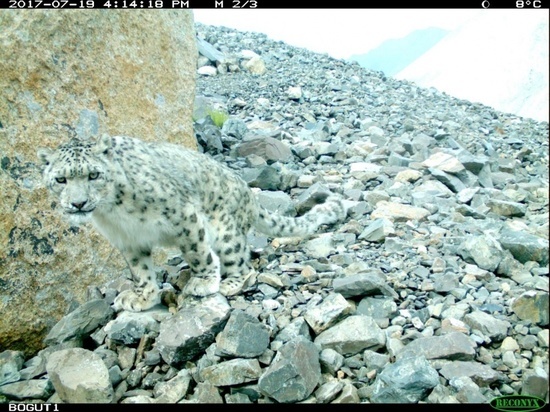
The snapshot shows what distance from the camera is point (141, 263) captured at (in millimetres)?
4859

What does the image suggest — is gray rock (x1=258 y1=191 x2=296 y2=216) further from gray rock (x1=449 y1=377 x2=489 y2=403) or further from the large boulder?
gray rock (x1=449 y1=377 x2=489 y2=403)

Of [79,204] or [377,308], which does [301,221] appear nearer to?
[377,308]

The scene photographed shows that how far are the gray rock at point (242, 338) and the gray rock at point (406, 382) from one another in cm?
80

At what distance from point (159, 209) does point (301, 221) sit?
5.47ft

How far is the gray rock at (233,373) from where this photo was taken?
371cm

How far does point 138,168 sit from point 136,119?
1859 mm

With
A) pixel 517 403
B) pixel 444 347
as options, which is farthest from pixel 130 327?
pixel 517 403

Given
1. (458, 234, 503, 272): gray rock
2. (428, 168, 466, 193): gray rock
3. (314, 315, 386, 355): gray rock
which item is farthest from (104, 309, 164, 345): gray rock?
(428, 168, 466, 193): gray rock

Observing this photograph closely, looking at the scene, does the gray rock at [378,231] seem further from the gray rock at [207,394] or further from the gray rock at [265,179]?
the gray rock at [207,394]

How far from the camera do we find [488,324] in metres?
3.84

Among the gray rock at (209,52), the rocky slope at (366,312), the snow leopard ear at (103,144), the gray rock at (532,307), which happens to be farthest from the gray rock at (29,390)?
the gray rock at (209,52)

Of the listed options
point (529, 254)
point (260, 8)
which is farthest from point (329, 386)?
point (260, 8)

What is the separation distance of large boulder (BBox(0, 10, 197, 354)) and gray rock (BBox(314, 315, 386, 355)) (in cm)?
245

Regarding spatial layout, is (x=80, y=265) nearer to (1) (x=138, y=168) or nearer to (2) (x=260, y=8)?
(1) (x=138, y=168)
